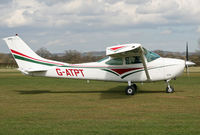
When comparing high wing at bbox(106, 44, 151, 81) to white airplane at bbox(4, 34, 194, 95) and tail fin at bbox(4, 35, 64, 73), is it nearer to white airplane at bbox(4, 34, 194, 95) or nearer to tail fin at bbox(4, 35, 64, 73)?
white airplane at bbox(4, 34, 194, 95)

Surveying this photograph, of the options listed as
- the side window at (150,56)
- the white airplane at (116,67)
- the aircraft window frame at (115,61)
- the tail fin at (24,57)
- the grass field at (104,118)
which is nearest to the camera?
the grass field at (104,118)

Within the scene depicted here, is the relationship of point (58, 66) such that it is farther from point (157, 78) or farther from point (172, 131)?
point (172, 131)

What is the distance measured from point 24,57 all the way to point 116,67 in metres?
5.15

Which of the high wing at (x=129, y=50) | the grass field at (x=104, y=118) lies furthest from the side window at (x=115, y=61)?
the grass field at (x=104, y=118)

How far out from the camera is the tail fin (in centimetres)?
1446

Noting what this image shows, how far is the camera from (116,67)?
13.8 meters

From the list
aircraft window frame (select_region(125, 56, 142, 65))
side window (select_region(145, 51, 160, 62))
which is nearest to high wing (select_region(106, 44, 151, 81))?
side window (select_region(145, 51, 160, 62))

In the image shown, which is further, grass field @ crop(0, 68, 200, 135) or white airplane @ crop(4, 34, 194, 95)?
white airplane @ crop(4, 34, 194, 95)

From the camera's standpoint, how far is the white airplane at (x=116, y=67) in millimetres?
13430

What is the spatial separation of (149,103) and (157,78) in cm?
305

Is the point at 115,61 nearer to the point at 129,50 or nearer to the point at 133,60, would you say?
the point at 133,60

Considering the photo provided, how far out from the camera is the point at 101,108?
9750 mm

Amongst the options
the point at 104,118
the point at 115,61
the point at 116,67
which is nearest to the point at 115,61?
the point at 115,61

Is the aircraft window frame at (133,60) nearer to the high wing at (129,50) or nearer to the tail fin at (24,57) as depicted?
the high wing at (129,50)
